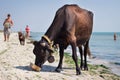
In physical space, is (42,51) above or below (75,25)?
below

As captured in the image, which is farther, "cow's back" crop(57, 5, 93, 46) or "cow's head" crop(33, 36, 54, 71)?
"cow's back" crop(57, 5, 93, 46)

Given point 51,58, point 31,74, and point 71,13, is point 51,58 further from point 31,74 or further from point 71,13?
point 71,13

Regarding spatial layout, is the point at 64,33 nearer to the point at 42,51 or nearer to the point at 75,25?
the point at 75,25

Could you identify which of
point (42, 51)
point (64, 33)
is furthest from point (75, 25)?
point (42, 51)

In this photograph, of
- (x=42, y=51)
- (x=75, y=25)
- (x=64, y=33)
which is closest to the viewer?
(x=42, y=51)

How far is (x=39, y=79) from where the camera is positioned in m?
9.07

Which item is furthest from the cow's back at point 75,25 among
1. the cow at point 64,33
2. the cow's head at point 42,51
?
the cow's head at point 42,51

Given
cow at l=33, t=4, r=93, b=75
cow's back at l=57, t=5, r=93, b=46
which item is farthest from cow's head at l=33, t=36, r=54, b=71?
cow's back at l=57, t=5, r=93, b=46

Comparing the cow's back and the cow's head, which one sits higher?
the cow's back

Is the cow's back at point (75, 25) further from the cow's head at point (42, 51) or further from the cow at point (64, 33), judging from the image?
the cow's head at point (42, 51)

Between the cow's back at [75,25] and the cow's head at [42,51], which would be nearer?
the cow's head at [42,51]

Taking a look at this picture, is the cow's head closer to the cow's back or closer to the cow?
the cow

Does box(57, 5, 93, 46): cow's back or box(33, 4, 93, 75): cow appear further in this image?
box(57, 5, 93, 46): cow's back

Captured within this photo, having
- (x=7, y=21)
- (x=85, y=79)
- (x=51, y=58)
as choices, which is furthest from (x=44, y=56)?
(x=7, y=21)
